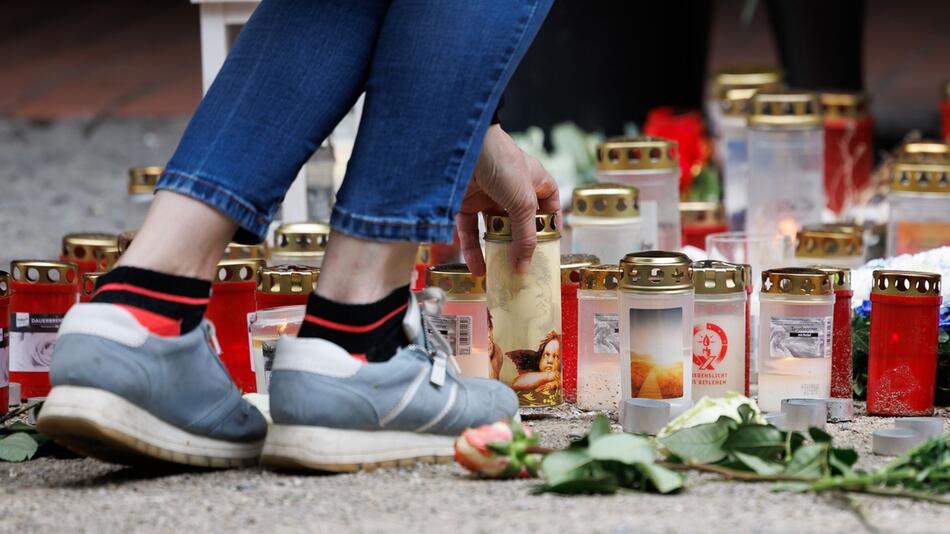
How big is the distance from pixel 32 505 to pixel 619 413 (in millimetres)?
659

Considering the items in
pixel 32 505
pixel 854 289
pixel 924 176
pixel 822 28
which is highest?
pixel 822 28

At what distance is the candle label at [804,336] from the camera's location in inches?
66.8

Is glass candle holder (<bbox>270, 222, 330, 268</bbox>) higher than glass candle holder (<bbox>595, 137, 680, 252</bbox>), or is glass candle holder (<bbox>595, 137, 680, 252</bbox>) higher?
glass candle holder (<bbox>595, 137, 680, 252</bbox>)

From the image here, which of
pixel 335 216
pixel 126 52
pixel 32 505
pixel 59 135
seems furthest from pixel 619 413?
pixel 126 52

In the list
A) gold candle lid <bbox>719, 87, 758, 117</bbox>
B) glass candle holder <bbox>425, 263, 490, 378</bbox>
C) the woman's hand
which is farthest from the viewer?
gold candle lid <bbox>719, 87, 758, 117</bbox>

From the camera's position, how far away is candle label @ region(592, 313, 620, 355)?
1744 millimetres

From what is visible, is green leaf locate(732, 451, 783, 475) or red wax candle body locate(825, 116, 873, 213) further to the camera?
red wax candle body locate(825, 116, 873, 213)

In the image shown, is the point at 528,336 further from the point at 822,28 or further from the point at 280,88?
the point at 822,28

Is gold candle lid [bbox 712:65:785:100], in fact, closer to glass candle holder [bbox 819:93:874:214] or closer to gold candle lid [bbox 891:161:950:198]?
glass candle holder [bbox 819:93:874:214]

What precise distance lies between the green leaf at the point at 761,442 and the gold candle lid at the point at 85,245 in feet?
3.44

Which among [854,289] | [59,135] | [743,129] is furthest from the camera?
[59,135]

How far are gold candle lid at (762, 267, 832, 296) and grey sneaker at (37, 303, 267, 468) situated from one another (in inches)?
25.6

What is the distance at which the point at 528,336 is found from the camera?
176 cm

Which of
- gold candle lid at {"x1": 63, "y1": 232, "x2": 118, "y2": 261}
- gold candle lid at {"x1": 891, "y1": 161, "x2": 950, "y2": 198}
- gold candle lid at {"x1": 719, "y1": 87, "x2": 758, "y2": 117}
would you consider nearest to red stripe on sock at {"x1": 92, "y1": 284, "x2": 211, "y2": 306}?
gold candle lid at {"x1": 63, "y1": 232, "x2": 118, "y2": 261}
